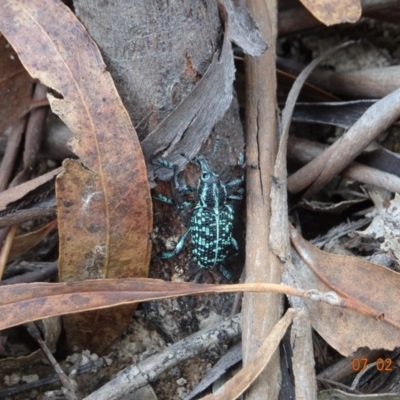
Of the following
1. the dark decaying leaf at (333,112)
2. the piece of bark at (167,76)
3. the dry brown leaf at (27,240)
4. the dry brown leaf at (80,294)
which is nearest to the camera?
the dry brown leaf at (80,294)

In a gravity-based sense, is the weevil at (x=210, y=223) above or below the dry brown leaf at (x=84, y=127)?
below

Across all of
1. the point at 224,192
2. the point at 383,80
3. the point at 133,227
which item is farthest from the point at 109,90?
the point at 383,80

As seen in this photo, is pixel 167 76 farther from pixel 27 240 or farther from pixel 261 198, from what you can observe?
pixel 27 240

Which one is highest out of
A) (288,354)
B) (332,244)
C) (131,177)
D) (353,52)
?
(353,52)

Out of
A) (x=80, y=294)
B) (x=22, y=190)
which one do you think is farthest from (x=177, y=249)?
(x=22, y=190)

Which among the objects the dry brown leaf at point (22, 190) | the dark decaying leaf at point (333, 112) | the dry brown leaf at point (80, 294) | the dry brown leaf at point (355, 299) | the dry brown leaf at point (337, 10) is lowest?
the dry brown leaf at point (355, 299)

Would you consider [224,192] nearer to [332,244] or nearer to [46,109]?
[332,244]

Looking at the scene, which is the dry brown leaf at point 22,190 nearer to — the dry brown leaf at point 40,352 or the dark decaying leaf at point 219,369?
the dry brown leaf at point 40,352
